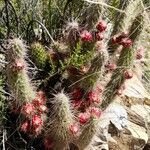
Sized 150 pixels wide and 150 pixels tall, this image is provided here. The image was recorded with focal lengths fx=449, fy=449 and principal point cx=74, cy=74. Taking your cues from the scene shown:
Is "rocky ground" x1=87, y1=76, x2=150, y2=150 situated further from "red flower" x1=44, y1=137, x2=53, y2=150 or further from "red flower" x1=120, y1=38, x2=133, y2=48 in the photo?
"red flower" x1=120, y1=38, x2=133, y2=48

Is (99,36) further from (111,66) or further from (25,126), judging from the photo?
(25,126)

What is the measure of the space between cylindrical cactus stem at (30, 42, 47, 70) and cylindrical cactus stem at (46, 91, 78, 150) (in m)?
0.39

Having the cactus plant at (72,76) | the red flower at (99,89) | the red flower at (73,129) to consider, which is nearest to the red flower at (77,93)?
the cactus plant at (72,76)

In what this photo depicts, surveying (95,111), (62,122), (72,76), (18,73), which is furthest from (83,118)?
(18,73)

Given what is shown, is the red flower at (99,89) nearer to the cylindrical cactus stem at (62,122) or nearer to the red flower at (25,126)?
the cylindrical cactus stem at (62,122)

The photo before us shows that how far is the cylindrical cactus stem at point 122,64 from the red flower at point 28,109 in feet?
1.50

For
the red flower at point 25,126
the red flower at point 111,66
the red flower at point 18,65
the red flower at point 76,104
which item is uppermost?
the red flower at point 18,65

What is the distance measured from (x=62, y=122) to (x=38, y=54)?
0.57m

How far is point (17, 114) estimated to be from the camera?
2842 mm

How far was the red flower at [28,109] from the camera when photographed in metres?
2.61

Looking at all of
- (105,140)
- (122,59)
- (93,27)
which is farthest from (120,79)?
(105,140)

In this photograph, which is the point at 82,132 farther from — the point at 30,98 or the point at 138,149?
the point at 138,149

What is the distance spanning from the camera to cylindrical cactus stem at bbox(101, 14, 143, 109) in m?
2.69

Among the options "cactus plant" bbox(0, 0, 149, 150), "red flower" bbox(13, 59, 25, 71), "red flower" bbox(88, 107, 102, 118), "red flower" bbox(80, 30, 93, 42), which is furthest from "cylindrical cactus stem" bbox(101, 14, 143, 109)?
"red flower" bbox(13, 59, 25, 71)
